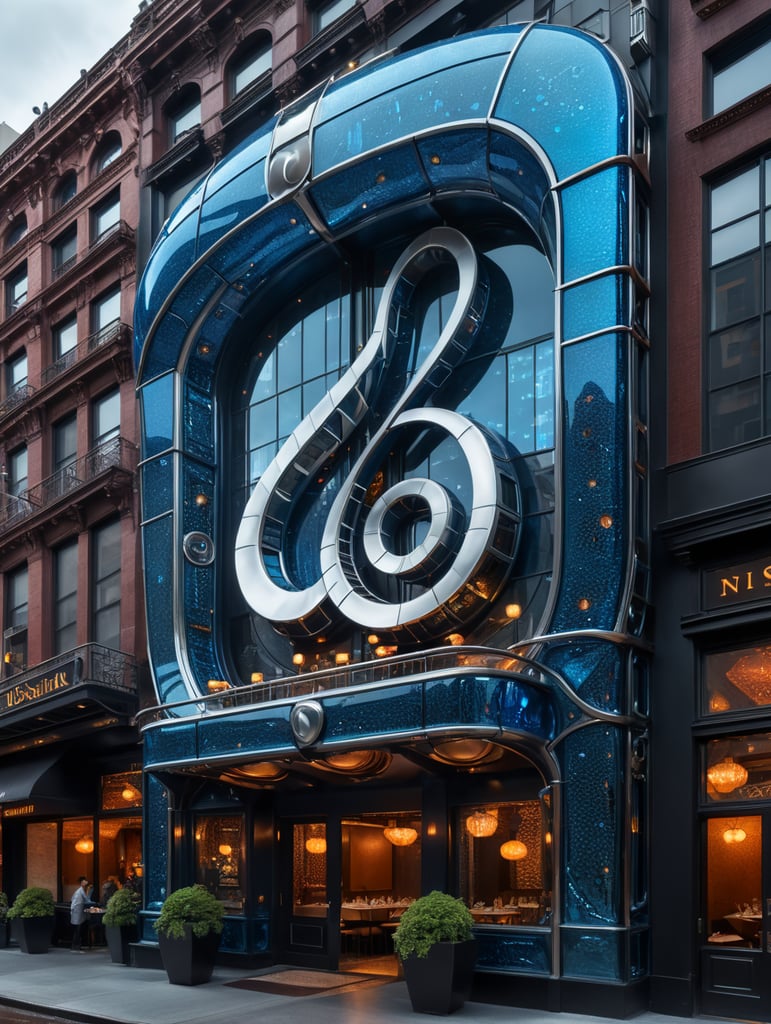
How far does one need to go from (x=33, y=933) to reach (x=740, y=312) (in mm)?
21345

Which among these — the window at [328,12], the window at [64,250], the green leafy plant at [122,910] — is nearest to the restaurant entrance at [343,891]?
the green leafy plant at [122,910]

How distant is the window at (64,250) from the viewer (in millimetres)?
36362

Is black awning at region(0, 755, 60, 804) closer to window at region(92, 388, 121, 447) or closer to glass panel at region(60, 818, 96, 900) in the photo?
glass panel at region(60, 818, 96, 900)

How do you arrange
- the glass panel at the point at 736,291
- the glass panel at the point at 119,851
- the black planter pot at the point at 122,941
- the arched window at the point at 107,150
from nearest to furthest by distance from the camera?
the glass panel at the point at 736,291 < the black planter pot at the point at 122,941 < the glass panel at the point at 119,851 < the arched window at the point at 107,150

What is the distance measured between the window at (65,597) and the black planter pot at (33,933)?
7072 mm

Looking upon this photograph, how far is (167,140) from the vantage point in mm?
32531

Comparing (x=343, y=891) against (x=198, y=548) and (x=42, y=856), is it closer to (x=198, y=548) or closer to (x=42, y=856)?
(x=198, y=548)

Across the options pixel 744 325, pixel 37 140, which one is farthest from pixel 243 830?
pixel 37 140

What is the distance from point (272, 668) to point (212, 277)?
840 centimetres

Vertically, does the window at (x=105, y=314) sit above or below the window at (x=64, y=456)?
above

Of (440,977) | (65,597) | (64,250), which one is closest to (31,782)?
(65,597)

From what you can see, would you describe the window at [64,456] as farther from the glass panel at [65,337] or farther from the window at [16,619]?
the window at [16,619]

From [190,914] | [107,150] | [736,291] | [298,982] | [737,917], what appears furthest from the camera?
[107,150]

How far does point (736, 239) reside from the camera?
19375mm
